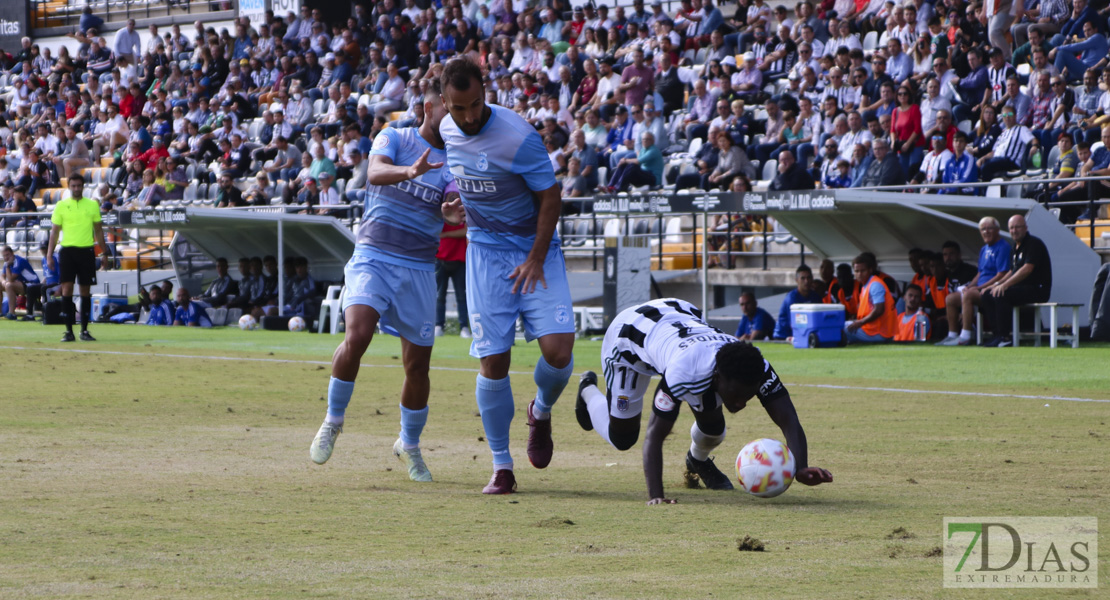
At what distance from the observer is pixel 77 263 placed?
62.2 feet

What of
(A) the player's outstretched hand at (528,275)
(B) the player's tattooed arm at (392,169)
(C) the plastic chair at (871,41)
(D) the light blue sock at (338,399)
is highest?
(C) the plastic chair at (871,41)

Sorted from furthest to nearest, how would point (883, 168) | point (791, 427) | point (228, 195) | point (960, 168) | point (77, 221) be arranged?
1. point (228, 195)
2. point (883, 168)
3. point (960, 168)
4. point (77, 221)
5. point (791, 427)

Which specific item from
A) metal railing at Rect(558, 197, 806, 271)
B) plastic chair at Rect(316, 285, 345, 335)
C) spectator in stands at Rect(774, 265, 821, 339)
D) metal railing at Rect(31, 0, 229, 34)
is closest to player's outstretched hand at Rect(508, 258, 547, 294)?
spectator in stands at Rect(774, 265, 821, 339)

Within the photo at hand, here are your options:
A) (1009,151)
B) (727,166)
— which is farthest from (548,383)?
(727,166)

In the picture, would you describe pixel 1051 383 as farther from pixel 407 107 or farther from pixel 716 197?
pixel 407 107

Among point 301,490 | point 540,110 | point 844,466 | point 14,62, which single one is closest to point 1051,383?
point 844,466

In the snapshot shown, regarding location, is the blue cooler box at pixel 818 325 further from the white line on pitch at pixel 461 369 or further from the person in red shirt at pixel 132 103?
the person in red shirt at pixel 132 103

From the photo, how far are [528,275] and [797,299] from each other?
39.9 feet

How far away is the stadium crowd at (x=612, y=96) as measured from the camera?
1994 cm

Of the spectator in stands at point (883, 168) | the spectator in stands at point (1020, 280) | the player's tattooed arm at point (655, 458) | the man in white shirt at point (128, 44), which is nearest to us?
the player's tattooed arm at point (655, 458)

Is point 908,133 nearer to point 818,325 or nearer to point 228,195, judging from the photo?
point 818,325

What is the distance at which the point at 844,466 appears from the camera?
7488mm

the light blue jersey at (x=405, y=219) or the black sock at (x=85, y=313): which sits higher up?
the light blue jersey at (x=405, y=219)

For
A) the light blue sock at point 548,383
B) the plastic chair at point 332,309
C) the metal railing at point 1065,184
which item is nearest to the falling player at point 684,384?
the light blue sock at point 548,383
